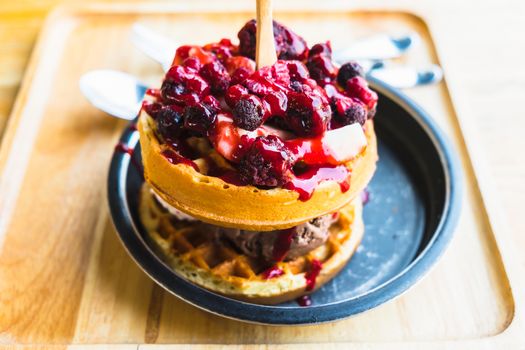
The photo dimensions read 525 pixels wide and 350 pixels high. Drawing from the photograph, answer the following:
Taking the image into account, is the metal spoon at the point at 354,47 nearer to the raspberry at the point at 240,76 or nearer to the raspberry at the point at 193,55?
the raspberry at the point at 193,55

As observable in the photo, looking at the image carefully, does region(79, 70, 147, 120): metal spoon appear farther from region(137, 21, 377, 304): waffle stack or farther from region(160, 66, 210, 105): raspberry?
region(160, 66, 210, 105): raspberry

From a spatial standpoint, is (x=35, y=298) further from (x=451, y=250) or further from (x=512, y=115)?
(x=512, y=115)

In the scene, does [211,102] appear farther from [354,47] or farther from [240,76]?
[354,47]

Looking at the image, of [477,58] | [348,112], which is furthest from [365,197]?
[477,58]

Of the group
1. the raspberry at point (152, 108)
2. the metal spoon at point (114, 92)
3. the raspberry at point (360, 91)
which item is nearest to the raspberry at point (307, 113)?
the raspberry at point (360, 91)

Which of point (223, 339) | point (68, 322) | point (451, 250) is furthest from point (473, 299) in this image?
point (68, 322)

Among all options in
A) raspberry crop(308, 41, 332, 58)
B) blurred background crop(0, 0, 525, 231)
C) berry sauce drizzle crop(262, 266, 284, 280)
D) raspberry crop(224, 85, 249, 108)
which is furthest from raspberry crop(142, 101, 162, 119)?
blurred background crop(0, 0, 525, 231)
